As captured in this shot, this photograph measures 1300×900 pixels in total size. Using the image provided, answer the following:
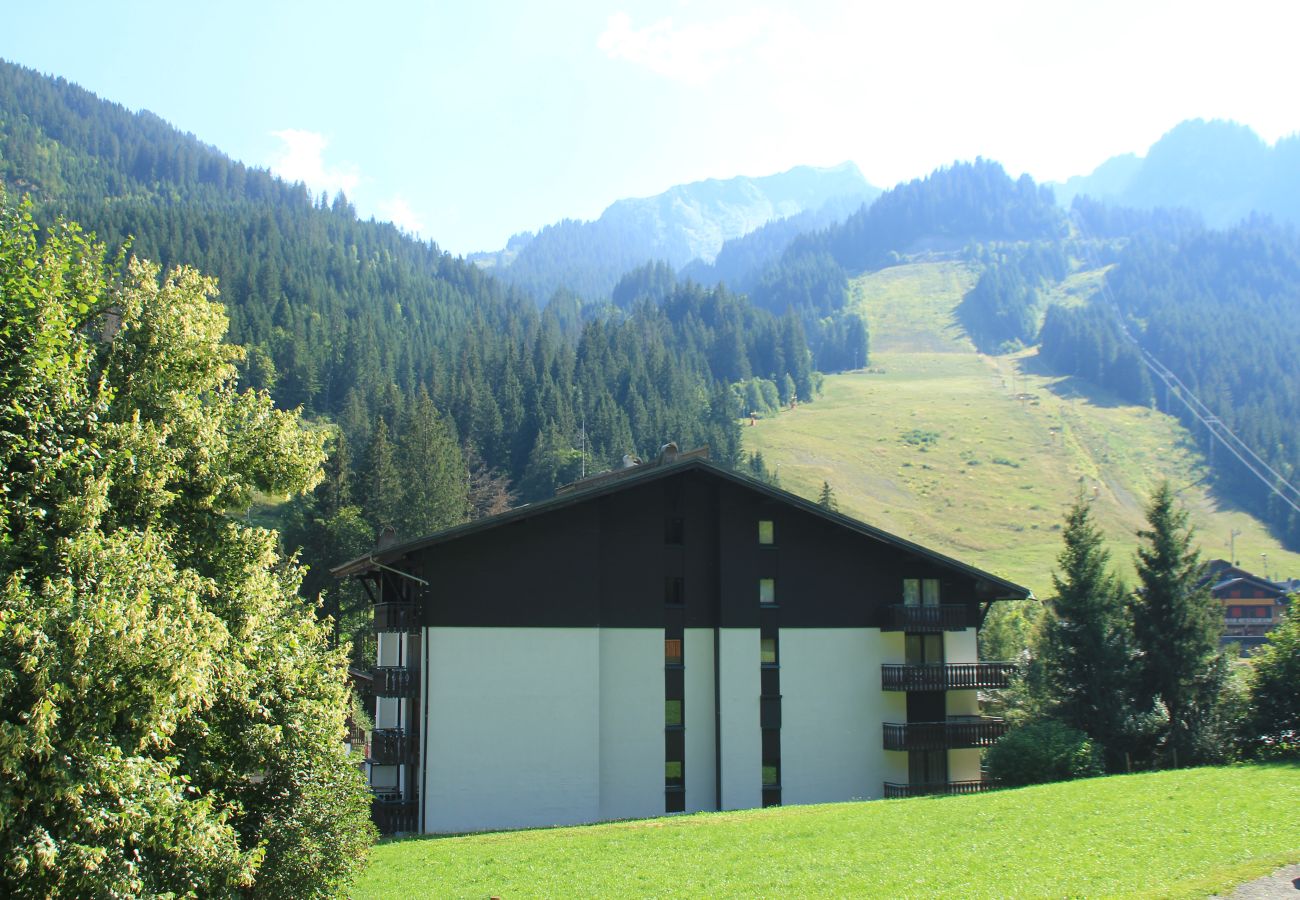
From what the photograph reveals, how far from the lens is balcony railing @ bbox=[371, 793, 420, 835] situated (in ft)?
112

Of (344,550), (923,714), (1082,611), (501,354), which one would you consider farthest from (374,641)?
(501,354)

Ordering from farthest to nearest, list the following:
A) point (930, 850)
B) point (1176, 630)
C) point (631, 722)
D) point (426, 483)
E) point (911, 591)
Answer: point (426, 483) < point (911, 591) < point (1176, 630) < point (631, 722) < point (930, 850)

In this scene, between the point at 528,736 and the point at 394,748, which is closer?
the point at 394,748

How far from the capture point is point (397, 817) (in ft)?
112

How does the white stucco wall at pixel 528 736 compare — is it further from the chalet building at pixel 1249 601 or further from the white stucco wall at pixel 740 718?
the chalet building at pixel 1249 601

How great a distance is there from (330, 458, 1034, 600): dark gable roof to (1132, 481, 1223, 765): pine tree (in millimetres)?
4597

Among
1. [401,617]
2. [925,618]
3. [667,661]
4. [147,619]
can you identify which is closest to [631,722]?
[667,661]

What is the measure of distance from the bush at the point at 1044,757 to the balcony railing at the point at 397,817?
18.9 meters

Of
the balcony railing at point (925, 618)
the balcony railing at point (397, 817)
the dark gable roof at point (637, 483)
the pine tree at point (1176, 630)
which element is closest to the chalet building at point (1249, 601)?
the pine tree at point (1176, 630)

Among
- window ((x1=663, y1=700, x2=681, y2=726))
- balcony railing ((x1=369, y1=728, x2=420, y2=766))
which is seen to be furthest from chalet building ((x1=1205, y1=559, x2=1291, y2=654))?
balcony railing ((x1=369, y1=728, x2=420, y2=766))

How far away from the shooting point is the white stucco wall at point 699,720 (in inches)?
1480

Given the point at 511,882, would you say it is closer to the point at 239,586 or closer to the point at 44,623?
the point at 239,586

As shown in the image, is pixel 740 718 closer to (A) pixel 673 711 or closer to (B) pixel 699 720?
(B) pixel 699 720

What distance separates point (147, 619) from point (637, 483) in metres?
24.8
